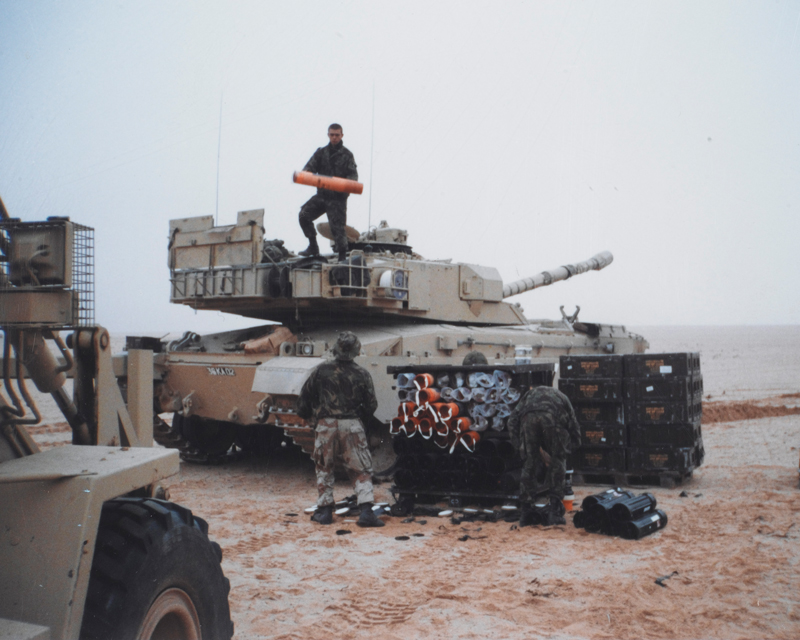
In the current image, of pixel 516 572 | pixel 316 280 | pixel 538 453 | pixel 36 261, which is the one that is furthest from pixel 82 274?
pixel 316 280

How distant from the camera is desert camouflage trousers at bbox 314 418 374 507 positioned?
750 cm

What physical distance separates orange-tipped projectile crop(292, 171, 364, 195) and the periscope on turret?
874 mm

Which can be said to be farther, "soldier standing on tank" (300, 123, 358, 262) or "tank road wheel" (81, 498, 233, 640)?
"soldier standing on tank" (300, 123, 358, 262)

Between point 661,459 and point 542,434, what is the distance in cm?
251

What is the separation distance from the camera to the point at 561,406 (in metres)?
7.16

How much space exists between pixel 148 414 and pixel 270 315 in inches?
310

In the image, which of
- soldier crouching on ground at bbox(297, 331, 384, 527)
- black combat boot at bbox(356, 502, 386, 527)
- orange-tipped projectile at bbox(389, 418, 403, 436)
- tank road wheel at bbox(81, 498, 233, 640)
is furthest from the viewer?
orange-tipped projectile at bbox(389, 418, 403, 436)

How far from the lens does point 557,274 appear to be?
14500 mm

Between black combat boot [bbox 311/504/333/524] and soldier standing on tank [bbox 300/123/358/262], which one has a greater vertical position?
soldier standing on tank [bbox 300/123/358/262]

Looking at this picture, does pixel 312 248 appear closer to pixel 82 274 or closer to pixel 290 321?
pixel 290 321

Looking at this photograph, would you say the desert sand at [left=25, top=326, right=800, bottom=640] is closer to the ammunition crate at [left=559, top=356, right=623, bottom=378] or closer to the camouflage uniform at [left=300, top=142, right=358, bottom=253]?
the ammunition crate at [left=559, top=356, right=623, bottom=378]

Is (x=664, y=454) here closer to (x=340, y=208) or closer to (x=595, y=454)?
(x=595, y=454)

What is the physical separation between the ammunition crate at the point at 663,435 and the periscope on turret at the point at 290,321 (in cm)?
162

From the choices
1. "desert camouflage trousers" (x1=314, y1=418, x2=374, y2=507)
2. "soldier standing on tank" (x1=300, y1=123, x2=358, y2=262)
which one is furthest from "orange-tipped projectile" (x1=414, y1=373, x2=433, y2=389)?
"soldier standing on tank" (x1=300, y1=123, x2=358, y2=262)
